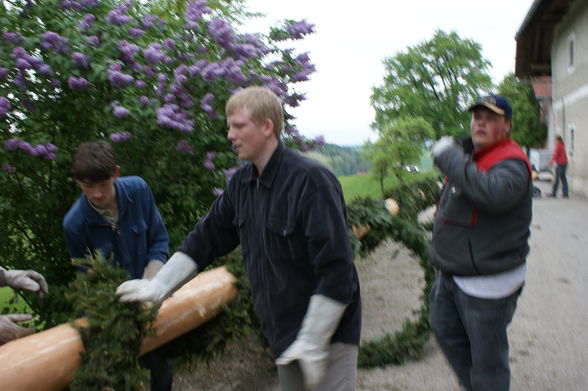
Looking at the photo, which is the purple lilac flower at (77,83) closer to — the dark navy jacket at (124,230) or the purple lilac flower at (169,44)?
the purple lilac flower at (169,44)

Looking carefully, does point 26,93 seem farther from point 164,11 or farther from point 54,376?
point 54,376

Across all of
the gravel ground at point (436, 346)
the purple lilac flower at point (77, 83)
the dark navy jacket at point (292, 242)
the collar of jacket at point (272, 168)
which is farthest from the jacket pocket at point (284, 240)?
the purple lilac flower at point (77, 83)

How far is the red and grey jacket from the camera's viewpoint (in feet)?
8.51

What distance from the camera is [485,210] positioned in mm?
2645

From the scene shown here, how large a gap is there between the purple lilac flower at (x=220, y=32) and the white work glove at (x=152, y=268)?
2.38 metres

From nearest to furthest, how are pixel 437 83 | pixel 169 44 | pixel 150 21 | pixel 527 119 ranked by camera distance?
pixel 169 44 < pixel 150 21 < pixel 527 119 < pixel 437 83

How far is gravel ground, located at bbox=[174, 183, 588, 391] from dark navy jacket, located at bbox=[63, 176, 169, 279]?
87cm

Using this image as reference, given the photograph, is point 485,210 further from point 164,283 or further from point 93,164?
point 93,164

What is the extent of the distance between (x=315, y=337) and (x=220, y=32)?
348 centimetres

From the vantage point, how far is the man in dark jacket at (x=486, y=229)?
2619 millimetres

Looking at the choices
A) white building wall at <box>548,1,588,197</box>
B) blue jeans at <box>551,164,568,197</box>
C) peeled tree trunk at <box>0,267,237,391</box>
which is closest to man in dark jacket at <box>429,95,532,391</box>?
peeled tree trunk at <box>0,267,237,391</box>

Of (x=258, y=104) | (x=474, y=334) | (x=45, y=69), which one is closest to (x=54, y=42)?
(x=45, y=69)

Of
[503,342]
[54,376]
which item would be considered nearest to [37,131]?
[54,376]

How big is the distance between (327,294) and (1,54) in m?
3.54
